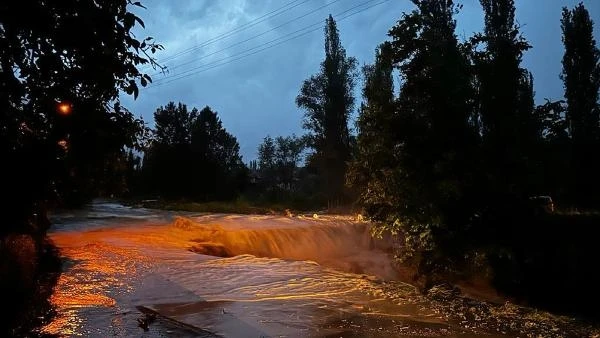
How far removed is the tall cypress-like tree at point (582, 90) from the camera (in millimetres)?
24672

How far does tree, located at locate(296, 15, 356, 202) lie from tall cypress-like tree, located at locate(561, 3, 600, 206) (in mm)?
15056

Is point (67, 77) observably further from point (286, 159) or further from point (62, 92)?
point (286, 159)

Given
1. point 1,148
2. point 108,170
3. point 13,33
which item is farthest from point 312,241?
point 13,33

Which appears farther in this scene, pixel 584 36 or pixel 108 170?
pixel 584 36

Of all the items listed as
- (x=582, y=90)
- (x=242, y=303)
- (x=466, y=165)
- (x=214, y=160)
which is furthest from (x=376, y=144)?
(x=214, y=160)

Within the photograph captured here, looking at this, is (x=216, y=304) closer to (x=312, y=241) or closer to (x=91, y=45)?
(x=91, y=45)

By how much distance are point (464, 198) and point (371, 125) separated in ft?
7.99

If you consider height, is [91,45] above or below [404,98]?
below

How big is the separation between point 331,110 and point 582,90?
1671cm

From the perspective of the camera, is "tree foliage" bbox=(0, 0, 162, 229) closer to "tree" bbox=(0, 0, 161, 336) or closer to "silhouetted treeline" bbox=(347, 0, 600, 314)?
"tree" bbox=(0, 0, 161, 336)

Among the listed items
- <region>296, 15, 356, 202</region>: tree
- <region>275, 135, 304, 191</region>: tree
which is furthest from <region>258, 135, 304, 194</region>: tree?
<region>296, 15, 356, 202</region>: tree

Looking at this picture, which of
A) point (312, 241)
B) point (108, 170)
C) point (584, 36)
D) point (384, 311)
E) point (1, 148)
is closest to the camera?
point (1, 148)

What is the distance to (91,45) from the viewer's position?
3.83m

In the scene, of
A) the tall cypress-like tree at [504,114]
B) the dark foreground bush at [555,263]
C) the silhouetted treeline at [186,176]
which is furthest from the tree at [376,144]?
the silhouetted treeline at [186,176]
